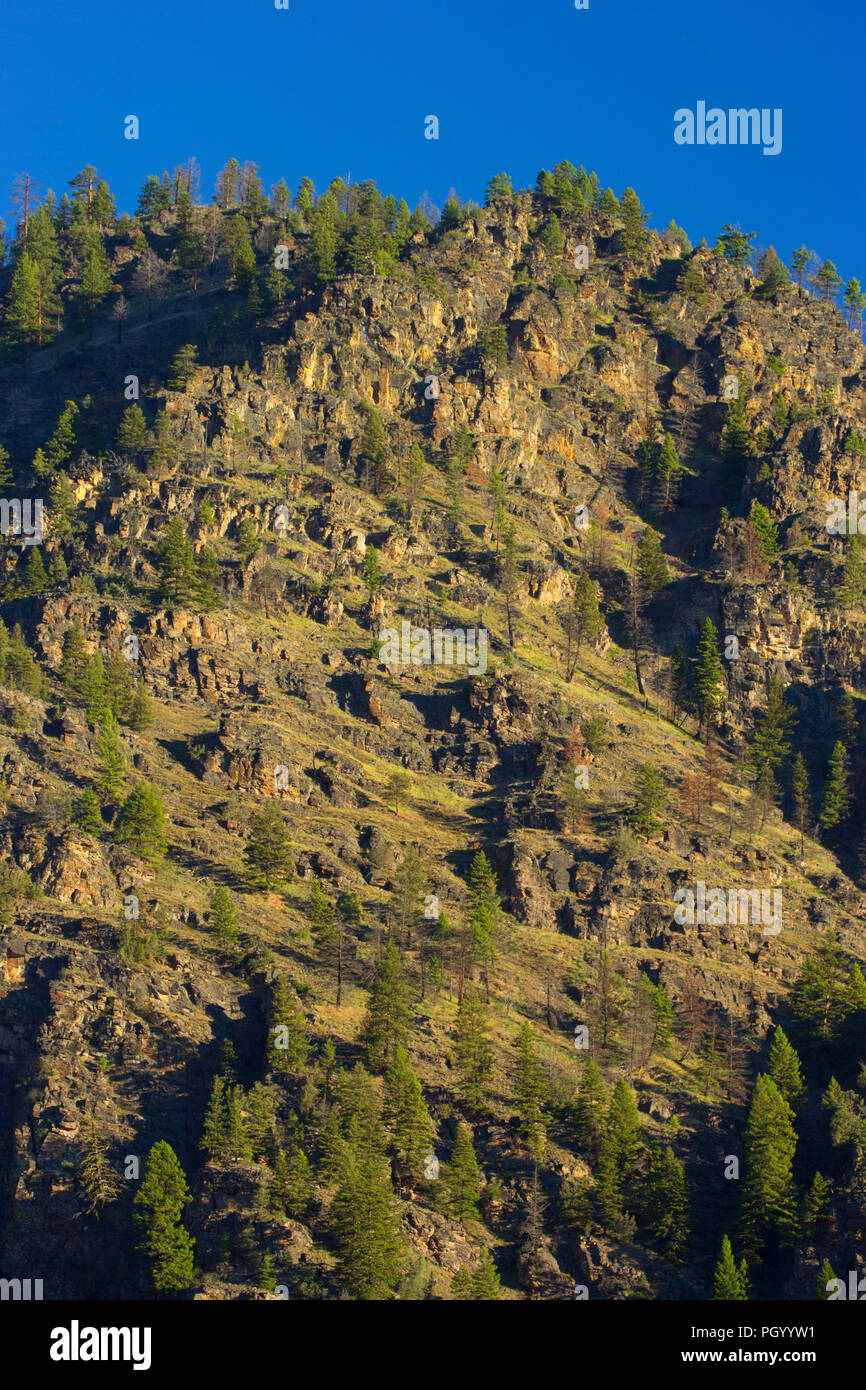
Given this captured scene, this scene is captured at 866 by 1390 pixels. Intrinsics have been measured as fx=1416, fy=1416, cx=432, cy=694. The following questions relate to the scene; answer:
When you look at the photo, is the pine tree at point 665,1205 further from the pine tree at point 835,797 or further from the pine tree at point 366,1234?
the pine tree at point 835,797

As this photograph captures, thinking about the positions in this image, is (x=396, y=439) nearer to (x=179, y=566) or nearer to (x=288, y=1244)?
(x=179, y=566)

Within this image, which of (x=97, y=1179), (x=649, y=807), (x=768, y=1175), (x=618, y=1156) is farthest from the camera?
(x=649, y=807)

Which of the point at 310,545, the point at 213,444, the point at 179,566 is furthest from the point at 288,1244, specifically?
the point at 213,444

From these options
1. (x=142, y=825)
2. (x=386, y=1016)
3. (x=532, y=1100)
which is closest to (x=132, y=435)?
(x=142, y=825)

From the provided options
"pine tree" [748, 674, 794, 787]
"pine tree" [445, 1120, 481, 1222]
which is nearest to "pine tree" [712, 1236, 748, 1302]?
"pine tree" [445, 1120, 481, 1222]

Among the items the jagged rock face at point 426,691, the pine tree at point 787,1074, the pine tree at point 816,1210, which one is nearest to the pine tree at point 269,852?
the jagged rock face at point 426,691

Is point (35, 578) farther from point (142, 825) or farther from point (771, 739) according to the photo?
point (771, 739)
